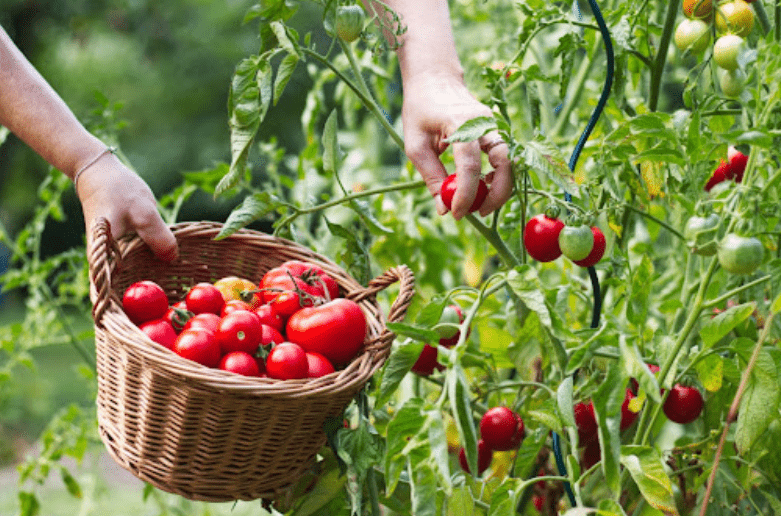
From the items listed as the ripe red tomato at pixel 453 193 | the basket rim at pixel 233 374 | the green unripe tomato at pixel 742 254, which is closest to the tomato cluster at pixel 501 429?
the basket rim at pixel 233 374

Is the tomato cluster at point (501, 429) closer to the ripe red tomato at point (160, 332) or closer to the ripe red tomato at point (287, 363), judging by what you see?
the ripe red tomato at point (287, 363)

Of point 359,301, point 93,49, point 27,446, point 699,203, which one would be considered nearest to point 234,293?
point 359,301

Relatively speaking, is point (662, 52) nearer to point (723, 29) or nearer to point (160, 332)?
point (723, 29)

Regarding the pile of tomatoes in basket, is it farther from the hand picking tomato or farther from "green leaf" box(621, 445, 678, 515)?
"green leaf" box(621, 445, 678, 515)

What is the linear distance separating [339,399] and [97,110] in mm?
770

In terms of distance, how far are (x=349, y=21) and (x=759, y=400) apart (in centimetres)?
51

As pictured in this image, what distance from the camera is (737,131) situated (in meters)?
0.70

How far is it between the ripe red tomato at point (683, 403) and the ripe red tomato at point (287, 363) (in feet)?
1.25

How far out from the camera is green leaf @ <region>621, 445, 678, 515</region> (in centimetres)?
72

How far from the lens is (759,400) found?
0.78 m

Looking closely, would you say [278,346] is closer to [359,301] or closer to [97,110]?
[359,301]

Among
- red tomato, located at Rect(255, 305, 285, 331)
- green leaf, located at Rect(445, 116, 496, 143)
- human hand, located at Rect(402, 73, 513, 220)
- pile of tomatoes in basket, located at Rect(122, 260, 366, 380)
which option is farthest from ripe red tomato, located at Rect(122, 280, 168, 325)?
green leaf, located at Rect(445, 116, 496, 143)

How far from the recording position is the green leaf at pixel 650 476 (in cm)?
72

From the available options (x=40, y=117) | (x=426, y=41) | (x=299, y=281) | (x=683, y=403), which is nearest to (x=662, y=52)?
(x=426, y=41)
